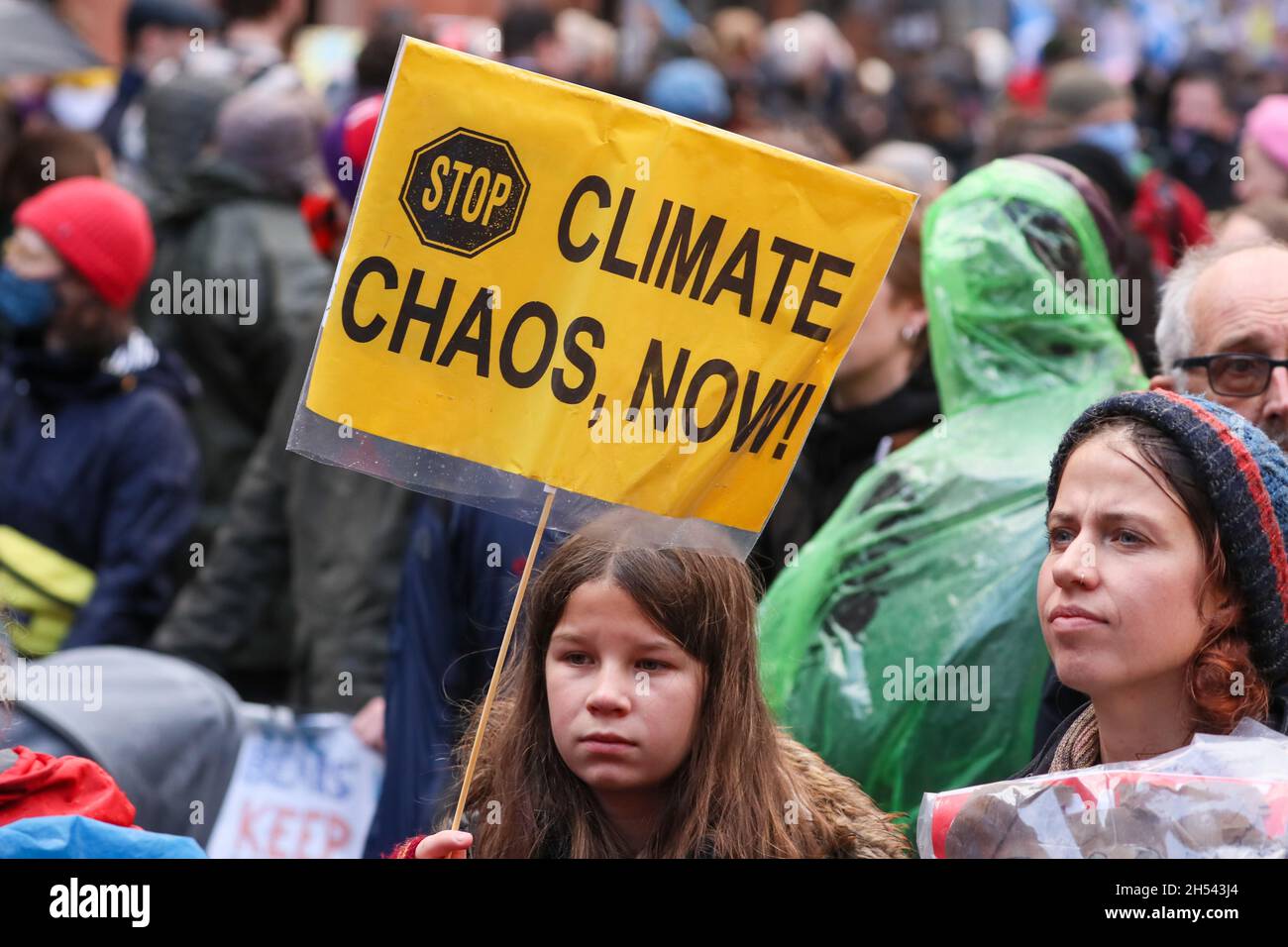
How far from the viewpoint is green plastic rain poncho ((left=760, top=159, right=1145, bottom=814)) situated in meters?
3.82

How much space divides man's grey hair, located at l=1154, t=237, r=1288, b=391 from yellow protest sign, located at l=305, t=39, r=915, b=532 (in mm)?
832

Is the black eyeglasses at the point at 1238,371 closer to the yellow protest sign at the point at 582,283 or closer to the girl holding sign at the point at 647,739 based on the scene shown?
the yellow protest sign at the point at 582,283

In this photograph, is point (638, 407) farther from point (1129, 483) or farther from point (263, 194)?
point (263, 194)

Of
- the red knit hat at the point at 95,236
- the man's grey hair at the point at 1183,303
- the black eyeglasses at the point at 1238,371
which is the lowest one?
the black eyeglasses at the point at 1238,371

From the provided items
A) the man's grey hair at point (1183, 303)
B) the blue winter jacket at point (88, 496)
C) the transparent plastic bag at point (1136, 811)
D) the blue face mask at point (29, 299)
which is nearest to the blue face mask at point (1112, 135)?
the blue winter jacket at point (88, 496)

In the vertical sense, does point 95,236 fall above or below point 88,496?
above

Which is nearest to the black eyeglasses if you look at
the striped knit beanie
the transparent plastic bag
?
the striped knit beanie

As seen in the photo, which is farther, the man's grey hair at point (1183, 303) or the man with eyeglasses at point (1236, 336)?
the man's grey hair at point (1183, 303)

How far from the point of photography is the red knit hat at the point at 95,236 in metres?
6.22

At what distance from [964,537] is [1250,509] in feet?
4.05

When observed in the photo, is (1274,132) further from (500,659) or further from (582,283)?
(500,659)

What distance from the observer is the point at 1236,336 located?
3441 millimetres

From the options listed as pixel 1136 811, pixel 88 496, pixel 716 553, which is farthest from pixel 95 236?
pixel 1136 811
